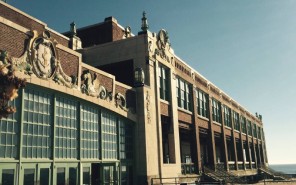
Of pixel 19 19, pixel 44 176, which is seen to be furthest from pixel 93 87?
pixel 19 19

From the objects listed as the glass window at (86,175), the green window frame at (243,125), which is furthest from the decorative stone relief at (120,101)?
the green window frame at (243,125)

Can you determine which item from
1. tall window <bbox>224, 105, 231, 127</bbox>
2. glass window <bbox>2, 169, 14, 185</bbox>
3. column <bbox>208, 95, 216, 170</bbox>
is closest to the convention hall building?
glass window <bbox>2, 169, 14, 185</bbox>

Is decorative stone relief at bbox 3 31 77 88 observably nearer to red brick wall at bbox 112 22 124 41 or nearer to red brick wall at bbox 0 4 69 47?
red brick wall at bbox 0 4 69 47

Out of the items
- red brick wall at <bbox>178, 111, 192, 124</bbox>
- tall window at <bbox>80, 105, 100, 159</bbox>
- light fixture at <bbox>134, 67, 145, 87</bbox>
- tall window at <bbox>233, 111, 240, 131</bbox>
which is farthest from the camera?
tall window at <bbox>233, 111, 240, 131</bbox>

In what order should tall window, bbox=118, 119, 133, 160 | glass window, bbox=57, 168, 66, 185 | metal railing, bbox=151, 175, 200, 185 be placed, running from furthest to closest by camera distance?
1. metal railing, bbox=151, 175, 200, 185
2. tall window, bbox=118, 119, 133, 160
3. glass window, bbox=57, 168, 66, 185

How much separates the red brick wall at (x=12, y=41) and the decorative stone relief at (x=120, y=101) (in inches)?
317

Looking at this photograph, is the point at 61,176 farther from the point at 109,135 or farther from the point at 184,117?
the point at 184,117

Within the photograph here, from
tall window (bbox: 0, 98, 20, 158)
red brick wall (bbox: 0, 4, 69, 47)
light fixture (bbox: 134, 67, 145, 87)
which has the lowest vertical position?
tall window (bbox: 0, 98, 20, 158)

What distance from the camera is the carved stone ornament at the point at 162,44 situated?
92.5 ft

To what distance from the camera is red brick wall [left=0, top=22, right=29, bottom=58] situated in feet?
45.9

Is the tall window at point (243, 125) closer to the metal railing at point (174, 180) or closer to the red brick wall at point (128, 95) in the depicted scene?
the metal railing at point (174, 180)

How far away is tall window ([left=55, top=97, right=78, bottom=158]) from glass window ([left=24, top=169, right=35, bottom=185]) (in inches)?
67.7

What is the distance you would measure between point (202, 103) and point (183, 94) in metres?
6.15

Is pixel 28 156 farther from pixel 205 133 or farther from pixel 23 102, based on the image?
pixel 205 133
